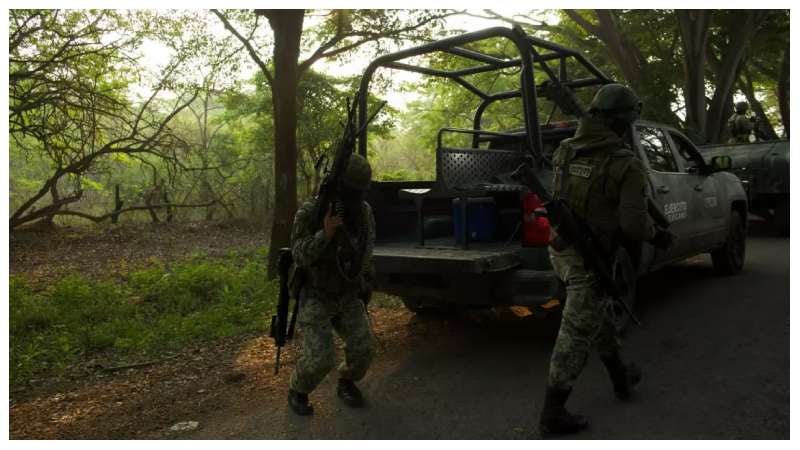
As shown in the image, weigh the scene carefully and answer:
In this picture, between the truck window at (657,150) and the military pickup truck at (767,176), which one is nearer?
the truck window at (657,150)

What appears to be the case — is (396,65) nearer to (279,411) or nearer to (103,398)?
(279,411)

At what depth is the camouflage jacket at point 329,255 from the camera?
3.25 metres

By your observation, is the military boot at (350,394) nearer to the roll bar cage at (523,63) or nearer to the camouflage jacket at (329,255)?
the camouflage jacket at (329,255)

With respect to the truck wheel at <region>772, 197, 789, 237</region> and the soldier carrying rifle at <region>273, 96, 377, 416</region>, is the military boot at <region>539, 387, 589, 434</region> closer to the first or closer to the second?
the soldier carrying rifle at <region>273, 96, 377, 416</region>

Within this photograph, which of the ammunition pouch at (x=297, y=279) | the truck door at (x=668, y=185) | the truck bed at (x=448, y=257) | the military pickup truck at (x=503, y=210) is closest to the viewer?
the ammunition pouch at (x=297, y=279)

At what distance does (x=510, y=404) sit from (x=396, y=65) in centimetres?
286

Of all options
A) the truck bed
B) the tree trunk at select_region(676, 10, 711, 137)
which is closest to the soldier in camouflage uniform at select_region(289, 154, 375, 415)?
the truck bed

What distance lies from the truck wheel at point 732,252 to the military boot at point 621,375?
3430mm

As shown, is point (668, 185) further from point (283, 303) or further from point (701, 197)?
point (283, 303)

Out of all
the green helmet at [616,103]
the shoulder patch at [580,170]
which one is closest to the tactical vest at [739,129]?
the green helmet at [616,103]

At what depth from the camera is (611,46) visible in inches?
547

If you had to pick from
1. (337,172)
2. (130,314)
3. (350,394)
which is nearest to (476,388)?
(350,394)

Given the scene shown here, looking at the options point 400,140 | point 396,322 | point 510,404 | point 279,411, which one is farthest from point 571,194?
point 400,140

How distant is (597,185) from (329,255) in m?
1.46
